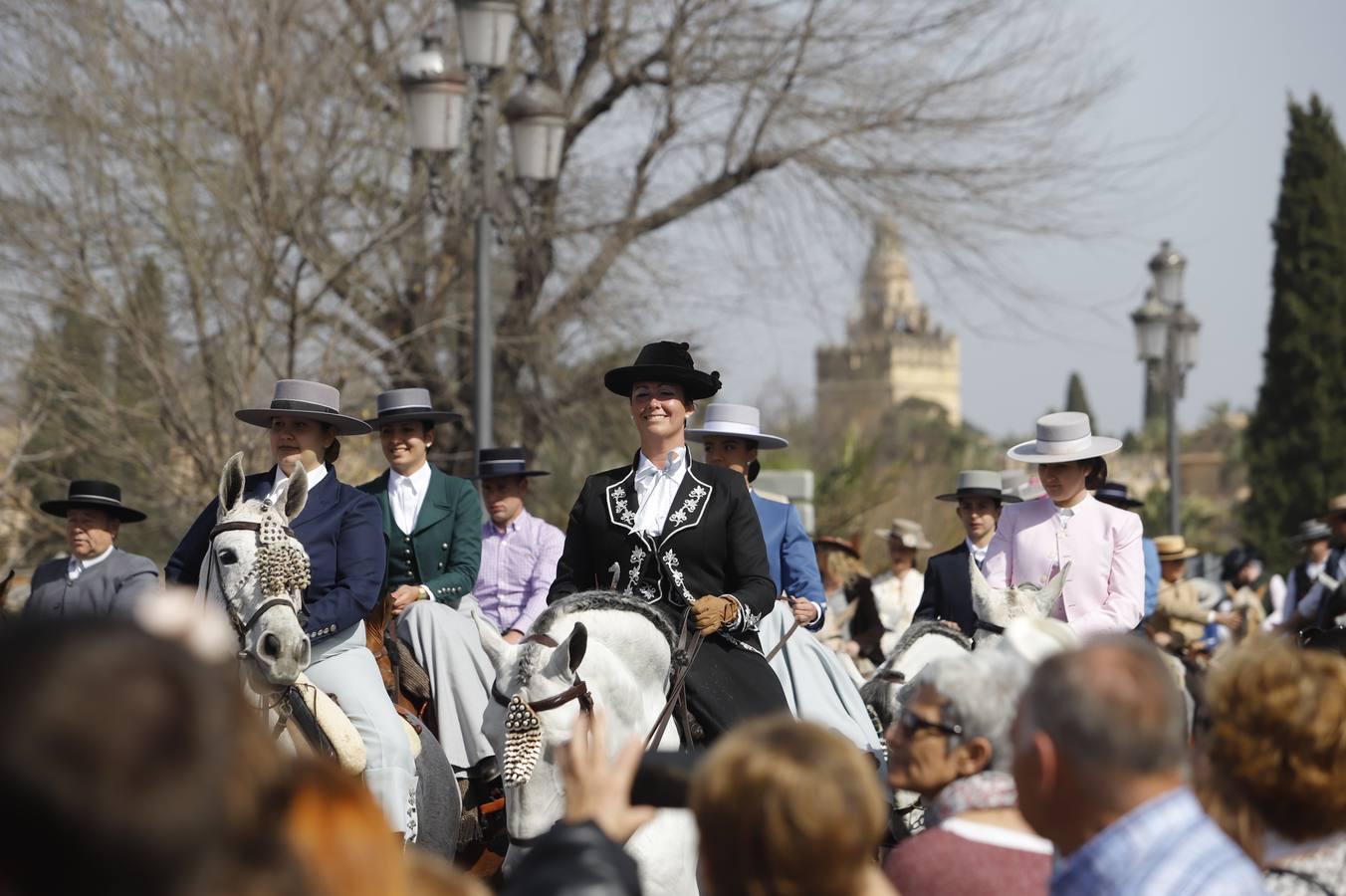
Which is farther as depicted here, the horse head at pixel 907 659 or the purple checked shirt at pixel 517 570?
the purple checked shirt at pixel 517 570

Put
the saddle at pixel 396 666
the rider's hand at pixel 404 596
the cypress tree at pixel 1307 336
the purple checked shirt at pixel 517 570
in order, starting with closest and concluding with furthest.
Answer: the saddle at pixel 396 666 < the rider's hand at pixel 404 596 < the purple checked shirt at pixel 517 570 < the cypress tree at pixel 1307 336

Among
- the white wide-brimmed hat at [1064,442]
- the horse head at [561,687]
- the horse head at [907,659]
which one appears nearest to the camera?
the horse head at [561,687]

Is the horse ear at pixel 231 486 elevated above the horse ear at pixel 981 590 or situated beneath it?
elevated above

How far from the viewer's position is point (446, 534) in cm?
865

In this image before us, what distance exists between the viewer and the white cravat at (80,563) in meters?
8.97

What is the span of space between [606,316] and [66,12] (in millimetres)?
6556

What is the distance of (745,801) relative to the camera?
2.79 meters

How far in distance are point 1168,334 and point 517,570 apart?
1353 cm

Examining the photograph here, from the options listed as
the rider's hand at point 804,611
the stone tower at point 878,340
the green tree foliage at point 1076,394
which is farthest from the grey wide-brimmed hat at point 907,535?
the green tree foliage at point 1076,394

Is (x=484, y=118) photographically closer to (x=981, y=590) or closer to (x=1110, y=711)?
(x=981, y=590)

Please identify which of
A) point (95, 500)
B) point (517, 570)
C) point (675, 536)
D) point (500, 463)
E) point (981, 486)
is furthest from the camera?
point (981, 486)

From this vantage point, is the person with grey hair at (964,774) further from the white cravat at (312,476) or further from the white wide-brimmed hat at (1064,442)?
the white wide-brimmed hat at (1064,442)

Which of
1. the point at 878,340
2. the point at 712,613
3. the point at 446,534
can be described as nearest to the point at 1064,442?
the point at 712,613

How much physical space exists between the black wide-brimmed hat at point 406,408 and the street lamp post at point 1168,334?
1286 centimetres
